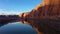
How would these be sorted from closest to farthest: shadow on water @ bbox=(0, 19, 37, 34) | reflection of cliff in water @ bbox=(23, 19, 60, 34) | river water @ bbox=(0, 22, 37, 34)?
1. reflection of cliff in water @ bbox=(23, 19, 60, 34)
2. river water @ bbox=(0, 22, 37, 34)
3. shadow on water @ bbox=(0, 19, 37, 34)

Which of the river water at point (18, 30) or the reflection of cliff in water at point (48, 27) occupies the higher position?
the reflection of cliff in water at point (48, 27)

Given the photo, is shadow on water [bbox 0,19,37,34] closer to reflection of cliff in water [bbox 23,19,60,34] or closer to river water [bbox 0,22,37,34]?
river water [bbox 0,22,37,34]

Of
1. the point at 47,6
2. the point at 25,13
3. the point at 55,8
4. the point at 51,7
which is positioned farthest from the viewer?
the point at 25,13

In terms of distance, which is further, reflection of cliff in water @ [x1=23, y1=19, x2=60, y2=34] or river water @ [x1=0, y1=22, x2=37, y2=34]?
river water @ [x1=0, y1=22, x2=37, y2=34]

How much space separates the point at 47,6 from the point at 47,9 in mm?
1500

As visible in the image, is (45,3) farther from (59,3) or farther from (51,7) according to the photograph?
(59,3)

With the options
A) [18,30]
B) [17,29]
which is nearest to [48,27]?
[18,30]

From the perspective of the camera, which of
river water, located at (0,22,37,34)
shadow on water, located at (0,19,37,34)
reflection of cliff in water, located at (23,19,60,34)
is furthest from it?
shadow on water, located at (0,19,37,34)

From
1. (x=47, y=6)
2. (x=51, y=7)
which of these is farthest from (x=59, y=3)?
(x=47, y=6)

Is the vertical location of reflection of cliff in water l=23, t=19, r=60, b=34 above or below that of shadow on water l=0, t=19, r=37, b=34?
above

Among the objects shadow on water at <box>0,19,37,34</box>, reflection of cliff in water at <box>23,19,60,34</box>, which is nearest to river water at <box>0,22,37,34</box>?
shadow on water at <box>0,19,37,34</box>

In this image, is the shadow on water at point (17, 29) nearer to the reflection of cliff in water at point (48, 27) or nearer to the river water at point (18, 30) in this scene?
the river water at point (18, 30)

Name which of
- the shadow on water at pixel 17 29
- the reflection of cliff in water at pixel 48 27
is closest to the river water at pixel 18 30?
the shadow on water at pixel 17 29

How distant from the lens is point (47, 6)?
80.1 metres
